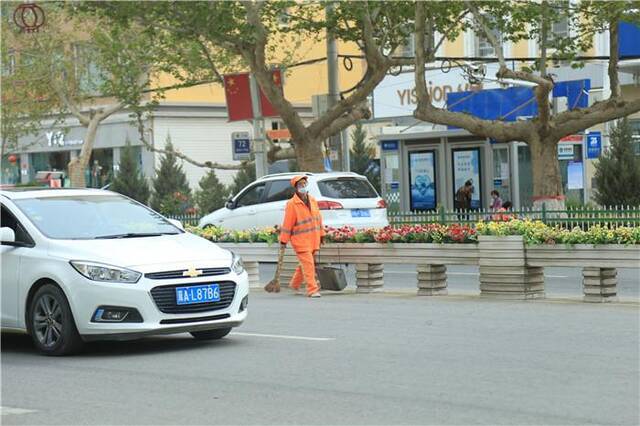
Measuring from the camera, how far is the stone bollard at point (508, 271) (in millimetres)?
16469

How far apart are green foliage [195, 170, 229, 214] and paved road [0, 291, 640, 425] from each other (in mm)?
32314

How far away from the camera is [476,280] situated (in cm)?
2139

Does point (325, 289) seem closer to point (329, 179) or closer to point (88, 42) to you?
point (329, 179)

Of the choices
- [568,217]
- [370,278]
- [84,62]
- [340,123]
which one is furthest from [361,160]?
[568,217]

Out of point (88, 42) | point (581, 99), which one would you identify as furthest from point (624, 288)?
point (88, 42)

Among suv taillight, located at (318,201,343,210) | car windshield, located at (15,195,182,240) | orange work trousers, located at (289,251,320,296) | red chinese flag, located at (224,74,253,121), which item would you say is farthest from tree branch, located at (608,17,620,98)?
car windshield, located at (15,195,182,240)

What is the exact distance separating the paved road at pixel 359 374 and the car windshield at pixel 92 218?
1.10 meters

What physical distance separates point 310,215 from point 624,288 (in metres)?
4.96

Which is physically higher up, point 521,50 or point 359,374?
point 521,50

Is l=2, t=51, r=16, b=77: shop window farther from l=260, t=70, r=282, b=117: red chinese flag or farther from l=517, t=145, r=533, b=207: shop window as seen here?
l=517, t=145, r=533, b=207: shop window

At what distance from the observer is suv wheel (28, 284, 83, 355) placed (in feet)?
38.1

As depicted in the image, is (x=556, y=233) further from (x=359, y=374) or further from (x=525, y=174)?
(x=525, y=174)

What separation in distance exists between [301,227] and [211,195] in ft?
100

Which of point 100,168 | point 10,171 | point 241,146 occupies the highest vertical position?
point 10,171
